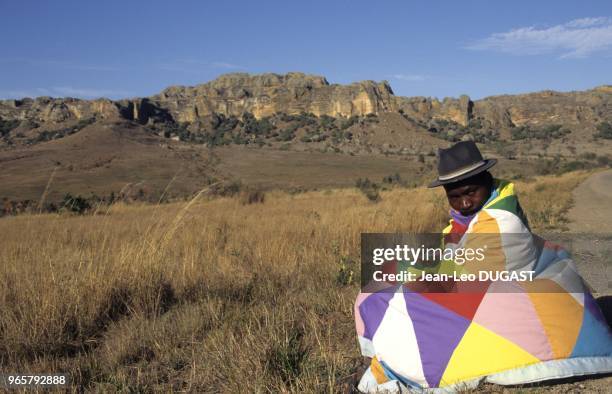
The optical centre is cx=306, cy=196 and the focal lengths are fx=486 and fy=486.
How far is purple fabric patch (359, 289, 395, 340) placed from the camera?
2.87 meters

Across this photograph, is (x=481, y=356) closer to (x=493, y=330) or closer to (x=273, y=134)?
(x=493, y=330)

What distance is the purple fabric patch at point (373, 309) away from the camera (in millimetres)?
2871

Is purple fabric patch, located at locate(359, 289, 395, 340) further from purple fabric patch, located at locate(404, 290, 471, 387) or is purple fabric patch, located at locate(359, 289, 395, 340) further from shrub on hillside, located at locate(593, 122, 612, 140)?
shrub on hillside, located at locate(593, 122, 612, 140)

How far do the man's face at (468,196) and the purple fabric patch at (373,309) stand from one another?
2.23ft

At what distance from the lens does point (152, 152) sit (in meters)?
56.5

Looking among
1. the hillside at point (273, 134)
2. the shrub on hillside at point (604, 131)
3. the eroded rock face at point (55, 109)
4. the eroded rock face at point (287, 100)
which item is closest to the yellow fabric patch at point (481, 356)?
the hillside at point (273, 134)

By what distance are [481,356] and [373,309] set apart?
2.13 ft

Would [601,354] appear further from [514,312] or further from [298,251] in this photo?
[298,251]

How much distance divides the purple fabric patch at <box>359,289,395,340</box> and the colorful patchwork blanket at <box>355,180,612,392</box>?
3 cm

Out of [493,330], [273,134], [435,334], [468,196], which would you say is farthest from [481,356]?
[273,134]

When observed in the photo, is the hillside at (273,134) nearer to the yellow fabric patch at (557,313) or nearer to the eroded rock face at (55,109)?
the eroded rock face at (55,109)

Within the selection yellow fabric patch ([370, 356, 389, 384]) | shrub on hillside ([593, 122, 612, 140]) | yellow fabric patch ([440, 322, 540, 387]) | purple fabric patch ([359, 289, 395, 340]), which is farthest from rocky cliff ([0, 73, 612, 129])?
yellow fabric patch ([440, 322, 540, 387])

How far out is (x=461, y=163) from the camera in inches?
113

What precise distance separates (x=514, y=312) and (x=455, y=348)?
380 millimetres
